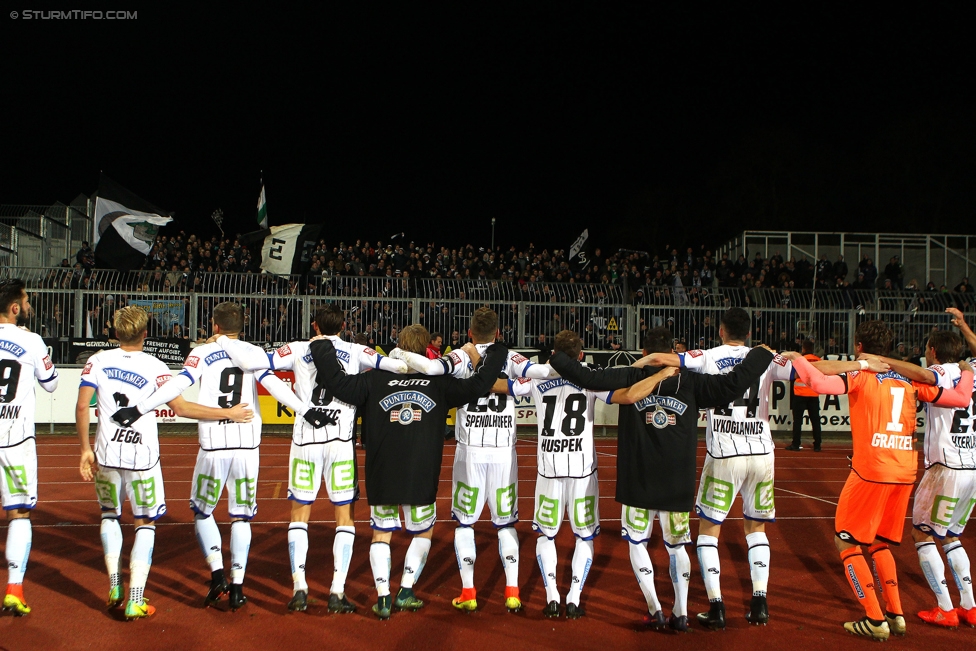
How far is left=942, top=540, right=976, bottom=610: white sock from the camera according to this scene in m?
5.30

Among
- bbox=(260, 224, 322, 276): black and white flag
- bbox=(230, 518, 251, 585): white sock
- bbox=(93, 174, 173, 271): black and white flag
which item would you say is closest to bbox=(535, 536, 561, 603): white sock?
bbox=(230, 518, 251, 585): white sock

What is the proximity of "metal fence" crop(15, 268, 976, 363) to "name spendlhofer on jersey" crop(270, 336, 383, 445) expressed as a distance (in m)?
11.1

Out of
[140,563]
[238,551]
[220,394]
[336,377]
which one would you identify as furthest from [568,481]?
[140,563]

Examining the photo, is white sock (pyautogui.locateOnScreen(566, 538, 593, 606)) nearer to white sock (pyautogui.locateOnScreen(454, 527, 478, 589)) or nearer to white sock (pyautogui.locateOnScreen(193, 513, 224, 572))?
white sock (pyautogui.locateOnScreen(454, 527, 478, 589))

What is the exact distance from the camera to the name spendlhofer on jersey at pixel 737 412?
533 cm

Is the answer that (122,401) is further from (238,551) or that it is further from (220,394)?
(238,551)

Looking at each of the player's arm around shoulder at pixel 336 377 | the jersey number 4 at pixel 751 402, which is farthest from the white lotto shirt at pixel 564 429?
the player's arm around shoulder at pixel 336 377

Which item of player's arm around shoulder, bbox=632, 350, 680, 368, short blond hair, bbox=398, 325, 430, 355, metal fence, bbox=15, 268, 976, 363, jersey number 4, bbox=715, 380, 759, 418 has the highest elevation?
metal fence, bbox=15, 268, 976, 363

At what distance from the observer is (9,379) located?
5.19 meters

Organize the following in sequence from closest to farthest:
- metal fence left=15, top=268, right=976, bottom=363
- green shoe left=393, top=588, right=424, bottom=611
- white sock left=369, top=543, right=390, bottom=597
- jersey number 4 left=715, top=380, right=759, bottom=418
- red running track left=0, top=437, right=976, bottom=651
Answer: red running track left=0, top=437, right=976, bottom=651 < white sock left=369, top=543, right=390, bottom=597 < green shoe left=393, top=588, right=424, bottom=611 < jersey number 4 left=715, top=380, right=759, bottom=418 < metal fence left=15, top=268, right=976, bottom=363

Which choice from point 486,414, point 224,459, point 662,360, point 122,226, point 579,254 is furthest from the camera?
point 579,254

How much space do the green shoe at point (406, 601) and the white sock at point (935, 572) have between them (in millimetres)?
3769

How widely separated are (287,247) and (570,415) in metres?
15.5

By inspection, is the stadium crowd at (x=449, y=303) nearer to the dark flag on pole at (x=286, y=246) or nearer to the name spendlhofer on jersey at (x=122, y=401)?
the dark flag on pole at (x=286, y=246)
